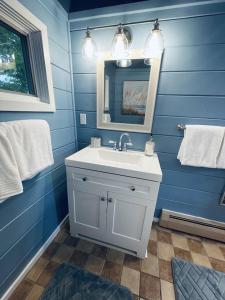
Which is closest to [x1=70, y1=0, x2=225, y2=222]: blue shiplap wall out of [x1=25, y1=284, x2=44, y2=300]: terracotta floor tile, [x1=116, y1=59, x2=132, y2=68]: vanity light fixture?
[x1=116, y1=59, x2=132, y2=68]: vanity light fixture

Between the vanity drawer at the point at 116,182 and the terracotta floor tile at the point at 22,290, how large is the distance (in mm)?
822

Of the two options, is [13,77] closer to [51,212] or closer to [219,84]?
[51,212]

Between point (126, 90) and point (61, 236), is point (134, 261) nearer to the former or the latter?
point (61, 236)

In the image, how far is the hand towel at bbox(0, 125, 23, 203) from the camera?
0.71m

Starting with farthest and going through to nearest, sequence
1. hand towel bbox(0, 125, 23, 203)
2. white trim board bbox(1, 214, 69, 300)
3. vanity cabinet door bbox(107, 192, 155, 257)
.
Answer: vanity cabinet door bbox(107, 192, 155, 257), white trim board bbox(1, 214, 69, 300), hand towel bbox(0, 125, 23, 203)

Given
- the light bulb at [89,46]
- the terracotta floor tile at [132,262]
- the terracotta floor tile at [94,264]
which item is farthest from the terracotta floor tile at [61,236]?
the light bulb at [89,46]

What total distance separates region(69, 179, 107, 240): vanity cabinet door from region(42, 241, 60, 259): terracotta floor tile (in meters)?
0.20

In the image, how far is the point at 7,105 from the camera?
2.55 ft

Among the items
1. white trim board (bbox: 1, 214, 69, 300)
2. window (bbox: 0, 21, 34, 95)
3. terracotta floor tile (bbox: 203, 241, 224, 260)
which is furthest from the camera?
terracotta floor tile (bbox: 203, 241, 224, 260)

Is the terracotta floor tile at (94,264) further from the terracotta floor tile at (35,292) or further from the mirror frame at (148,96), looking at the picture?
the mirror frame at (148,96)

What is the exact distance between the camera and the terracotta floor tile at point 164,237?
4.70 ft

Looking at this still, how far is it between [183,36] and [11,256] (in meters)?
2.04

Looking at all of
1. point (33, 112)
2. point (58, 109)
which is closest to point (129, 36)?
point (58, 109)

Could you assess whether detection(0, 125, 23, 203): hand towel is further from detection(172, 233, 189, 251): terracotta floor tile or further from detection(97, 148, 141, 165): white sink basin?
detection(172, 233, 189, 251): terracotta floor tile
